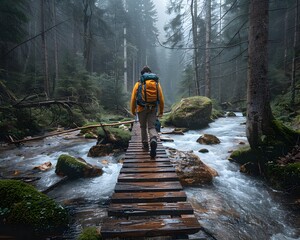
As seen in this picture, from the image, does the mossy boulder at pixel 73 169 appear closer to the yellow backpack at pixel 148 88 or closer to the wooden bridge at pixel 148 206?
the wooden bridge at pixel 148 206

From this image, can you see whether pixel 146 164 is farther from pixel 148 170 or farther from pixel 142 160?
pixel 148 170

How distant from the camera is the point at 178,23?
2197cm

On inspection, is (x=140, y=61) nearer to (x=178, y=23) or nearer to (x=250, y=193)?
(x=178, y=23)

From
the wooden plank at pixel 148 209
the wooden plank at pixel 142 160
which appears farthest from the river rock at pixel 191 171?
the wooden plank at pixel 148 209

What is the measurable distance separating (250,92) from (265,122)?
1.11m

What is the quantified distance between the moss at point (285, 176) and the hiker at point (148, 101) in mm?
3802

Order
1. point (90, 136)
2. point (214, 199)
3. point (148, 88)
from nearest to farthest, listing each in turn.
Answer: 1. point (148, 88)
2. point (214, 199)
3. point (90, 136)

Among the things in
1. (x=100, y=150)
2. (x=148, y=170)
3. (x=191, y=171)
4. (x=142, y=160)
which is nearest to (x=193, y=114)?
(x=100, y=150)

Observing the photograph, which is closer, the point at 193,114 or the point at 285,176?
the point at 285,176

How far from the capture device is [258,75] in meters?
6.53

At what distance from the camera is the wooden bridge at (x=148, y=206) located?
251 cm

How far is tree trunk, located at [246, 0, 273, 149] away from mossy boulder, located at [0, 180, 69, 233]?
20.2 ft

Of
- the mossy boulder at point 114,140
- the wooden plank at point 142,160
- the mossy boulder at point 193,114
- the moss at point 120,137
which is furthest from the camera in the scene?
the mossy boulder at point 193,114

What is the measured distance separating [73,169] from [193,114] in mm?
10476
